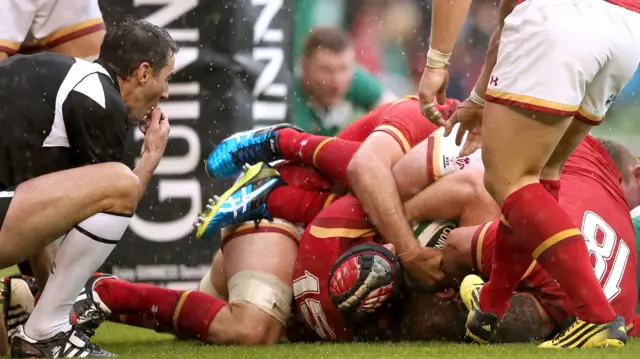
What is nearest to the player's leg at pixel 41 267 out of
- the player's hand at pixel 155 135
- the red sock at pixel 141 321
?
the red sock at pixel 141 321

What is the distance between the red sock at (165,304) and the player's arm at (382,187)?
24.3 inches

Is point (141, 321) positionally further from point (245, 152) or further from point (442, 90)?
point (442, 90)

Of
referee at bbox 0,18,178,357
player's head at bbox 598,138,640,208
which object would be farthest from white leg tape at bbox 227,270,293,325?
player's head at bbox 598,138,640,208

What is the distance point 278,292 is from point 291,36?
226 centimetres

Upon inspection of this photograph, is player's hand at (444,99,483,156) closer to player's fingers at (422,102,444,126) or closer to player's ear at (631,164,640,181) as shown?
player's fingers at (422,102,444,126)

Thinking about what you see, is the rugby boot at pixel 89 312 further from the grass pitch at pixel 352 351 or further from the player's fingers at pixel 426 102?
the player's fingers at pixel 426 102

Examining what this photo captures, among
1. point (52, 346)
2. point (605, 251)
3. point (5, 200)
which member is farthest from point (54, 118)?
point (605, 251)

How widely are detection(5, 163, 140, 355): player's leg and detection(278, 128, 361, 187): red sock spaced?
1.17 m

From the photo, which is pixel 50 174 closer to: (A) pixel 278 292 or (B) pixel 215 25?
(A) pixel 278 292

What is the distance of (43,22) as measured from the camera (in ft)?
14.3

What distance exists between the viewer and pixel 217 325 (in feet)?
12.5

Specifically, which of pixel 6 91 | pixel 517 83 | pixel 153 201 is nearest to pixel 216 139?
pixel 153 201

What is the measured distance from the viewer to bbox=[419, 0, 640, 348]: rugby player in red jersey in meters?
3.00

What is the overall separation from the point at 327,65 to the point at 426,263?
352 cm
